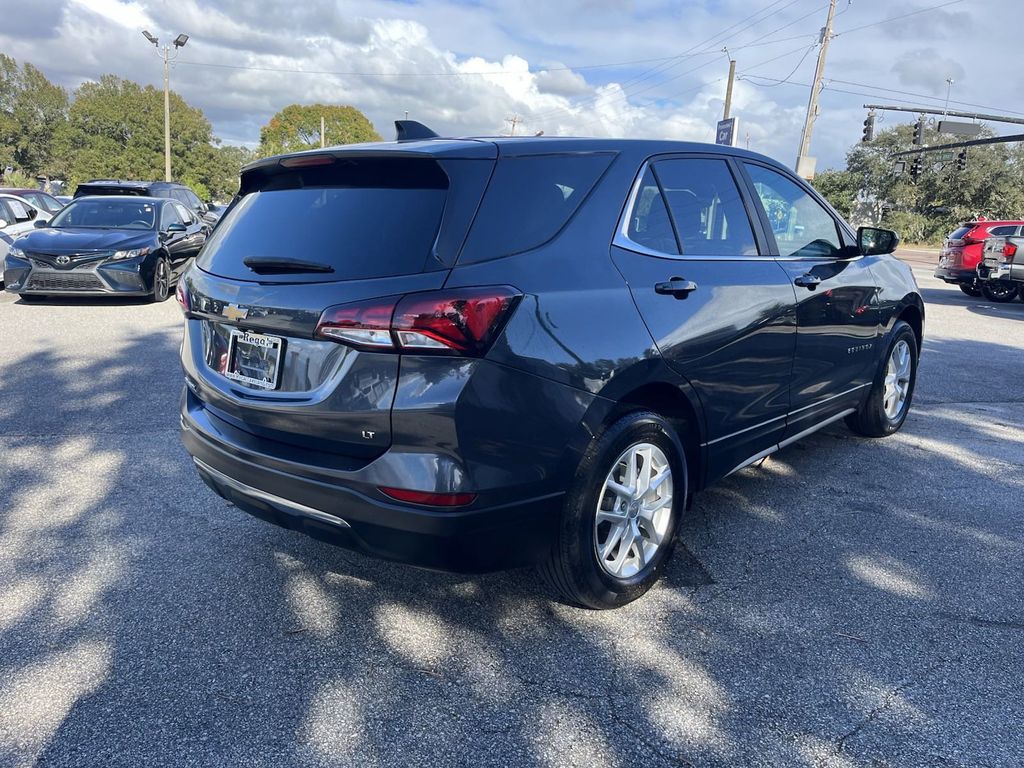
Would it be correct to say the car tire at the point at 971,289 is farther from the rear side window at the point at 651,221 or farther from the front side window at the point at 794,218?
the rear side window at the point at 651,221

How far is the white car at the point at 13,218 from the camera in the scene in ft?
39.8

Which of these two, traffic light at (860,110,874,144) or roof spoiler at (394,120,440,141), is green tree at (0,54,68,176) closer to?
traffic light at (860,110,874,144)

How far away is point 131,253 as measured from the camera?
10.4 metres

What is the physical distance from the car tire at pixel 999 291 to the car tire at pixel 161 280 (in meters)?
15.7

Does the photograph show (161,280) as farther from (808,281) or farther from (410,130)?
(808,281)

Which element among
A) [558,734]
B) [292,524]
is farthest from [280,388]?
[558,734]

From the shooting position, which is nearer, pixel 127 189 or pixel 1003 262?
pixel 127 189

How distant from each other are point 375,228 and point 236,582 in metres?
1.65

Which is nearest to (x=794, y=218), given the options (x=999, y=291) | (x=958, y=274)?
(x=999, y=291)

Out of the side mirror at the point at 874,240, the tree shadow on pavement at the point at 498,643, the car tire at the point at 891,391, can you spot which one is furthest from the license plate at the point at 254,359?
the car tire at the point at 891,391

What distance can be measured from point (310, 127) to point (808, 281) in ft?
348

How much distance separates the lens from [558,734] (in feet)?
7.64

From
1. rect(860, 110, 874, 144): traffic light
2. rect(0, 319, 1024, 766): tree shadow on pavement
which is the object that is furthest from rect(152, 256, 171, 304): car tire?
rect(860, 110, 874, 144): traffic light

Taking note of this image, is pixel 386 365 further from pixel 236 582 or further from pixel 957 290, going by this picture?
pixel 957 290
